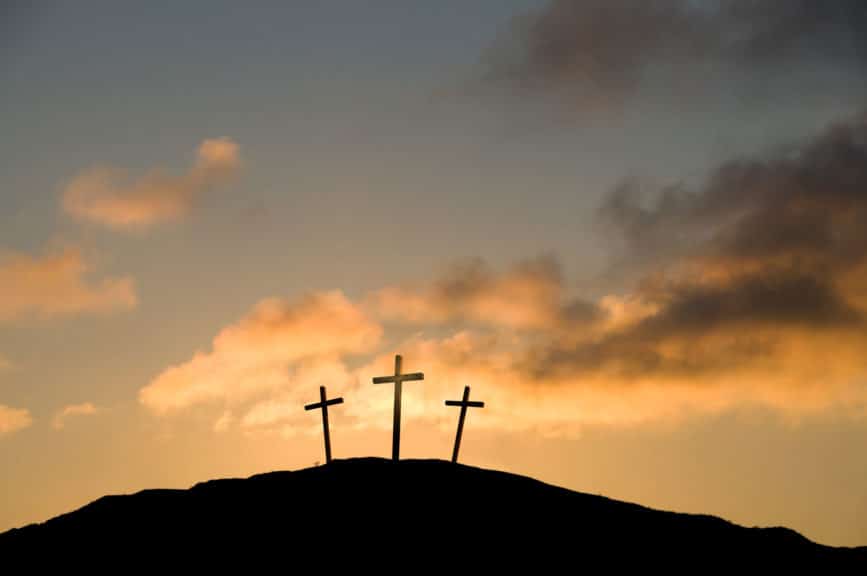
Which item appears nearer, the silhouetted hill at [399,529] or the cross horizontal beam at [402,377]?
the silhouetted hill at [399,529]

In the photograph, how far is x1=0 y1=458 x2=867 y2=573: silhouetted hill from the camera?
28.1 metres

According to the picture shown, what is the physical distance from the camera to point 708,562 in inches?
1179

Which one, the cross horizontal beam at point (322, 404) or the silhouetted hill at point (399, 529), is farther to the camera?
the cross horizontal beam at point (322, 404)

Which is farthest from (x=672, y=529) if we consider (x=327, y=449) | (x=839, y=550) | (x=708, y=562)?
(x=327, y=449)

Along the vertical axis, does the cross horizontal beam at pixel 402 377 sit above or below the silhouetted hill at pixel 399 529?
above

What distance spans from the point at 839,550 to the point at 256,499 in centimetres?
1968

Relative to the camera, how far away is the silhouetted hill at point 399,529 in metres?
28.1

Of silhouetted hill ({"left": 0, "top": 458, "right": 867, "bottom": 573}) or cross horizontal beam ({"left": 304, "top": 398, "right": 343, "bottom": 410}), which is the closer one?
silhouetted hill ({"left": 0, "top": 458, "right": 867, "bottom": 573})

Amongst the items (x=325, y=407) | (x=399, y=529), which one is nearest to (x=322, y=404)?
(x=325, y=407)

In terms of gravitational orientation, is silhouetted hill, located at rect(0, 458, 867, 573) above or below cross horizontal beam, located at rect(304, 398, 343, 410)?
below

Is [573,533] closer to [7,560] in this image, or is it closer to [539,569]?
[539,569]

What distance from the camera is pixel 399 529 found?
29.0 m

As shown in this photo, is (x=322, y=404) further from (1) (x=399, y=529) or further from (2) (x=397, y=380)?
(1) (x=399, y=529)

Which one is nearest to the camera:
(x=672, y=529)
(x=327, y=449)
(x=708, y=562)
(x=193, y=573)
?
(x=193, y=573)
